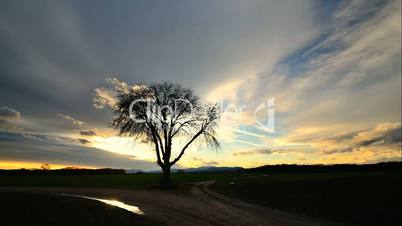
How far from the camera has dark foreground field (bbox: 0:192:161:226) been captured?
1525cm

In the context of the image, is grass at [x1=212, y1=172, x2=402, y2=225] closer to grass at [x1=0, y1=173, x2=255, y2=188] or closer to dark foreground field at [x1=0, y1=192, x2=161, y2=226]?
dark foreground field at [x1=0, y1=192, x2=161, y2=226]

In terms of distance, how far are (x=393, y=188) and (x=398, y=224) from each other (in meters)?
16.2

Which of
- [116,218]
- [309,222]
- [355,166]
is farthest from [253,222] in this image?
[355,166]

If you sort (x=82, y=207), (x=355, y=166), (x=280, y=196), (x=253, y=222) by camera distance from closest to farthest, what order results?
(x=253, y=222) → (x=82, y=207) → (x=280, y=196) → (x=355, y=166)

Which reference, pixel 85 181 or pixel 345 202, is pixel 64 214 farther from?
pixel 85 181

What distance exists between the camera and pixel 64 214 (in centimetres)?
1702

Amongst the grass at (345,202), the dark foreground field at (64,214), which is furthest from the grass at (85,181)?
the dark foreground field at (64,214)

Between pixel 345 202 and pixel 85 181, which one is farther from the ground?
pixel 85 181

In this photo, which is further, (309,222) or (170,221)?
(309,222)

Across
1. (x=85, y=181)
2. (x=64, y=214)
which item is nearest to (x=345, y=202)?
(x=64, y=214)

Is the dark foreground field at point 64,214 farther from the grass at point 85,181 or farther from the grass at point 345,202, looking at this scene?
the grass at point 85,181

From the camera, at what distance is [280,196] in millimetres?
32719

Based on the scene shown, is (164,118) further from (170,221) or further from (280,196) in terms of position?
(170,221)

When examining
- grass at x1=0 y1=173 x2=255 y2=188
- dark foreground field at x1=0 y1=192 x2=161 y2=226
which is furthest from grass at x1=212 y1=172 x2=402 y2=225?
grass at x1=0 y1=173 x2=255 y2=188
